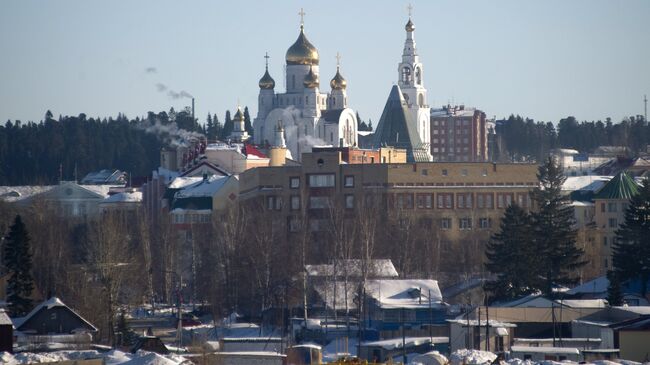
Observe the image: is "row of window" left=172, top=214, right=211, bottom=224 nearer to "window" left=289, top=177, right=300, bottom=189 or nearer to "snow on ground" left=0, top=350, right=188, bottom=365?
"window" left=289, top=177, right=300, bottom=189

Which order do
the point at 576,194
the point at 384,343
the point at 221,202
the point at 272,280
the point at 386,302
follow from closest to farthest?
the point at 384,343 → the point at 386,302 → the point at 272,280 → the point at 221,202 → the point at 576,194

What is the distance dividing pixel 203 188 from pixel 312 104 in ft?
201

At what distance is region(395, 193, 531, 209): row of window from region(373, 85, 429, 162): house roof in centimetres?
3858

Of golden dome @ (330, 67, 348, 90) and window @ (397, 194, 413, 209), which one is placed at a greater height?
golden dome @ (330, 67, 348, 90)

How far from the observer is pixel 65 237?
374ft

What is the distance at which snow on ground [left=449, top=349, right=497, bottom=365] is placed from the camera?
6234cm

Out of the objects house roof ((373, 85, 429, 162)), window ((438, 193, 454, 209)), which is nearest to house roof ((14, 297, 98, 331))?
window ((438, 193, 454, 209))

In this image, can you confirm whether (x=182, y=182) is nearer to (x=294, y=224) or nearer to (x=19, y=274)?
(x=294, y=224)

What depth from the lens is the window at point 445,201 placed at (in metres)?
115

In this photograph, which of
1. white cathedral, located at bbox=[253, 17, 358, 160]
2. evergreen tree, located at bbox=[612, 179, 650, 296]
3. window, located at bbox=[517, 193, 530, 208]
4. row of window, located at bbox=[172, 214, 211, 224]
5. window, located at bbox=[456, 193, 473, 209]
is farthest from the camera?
white cathedral, located at bbox=[253, 17, 358, 160]

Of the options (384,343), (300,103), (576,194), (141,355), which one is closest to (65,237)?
(576,194)

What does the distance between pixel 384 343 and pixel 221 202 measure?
173 feet

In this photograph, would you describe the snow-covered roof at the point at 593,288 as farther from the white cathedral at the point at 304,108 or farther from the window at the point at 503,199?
the white cathedral at the point at 304,108

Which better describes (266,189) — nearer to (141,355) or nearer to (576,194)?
(576,194)
